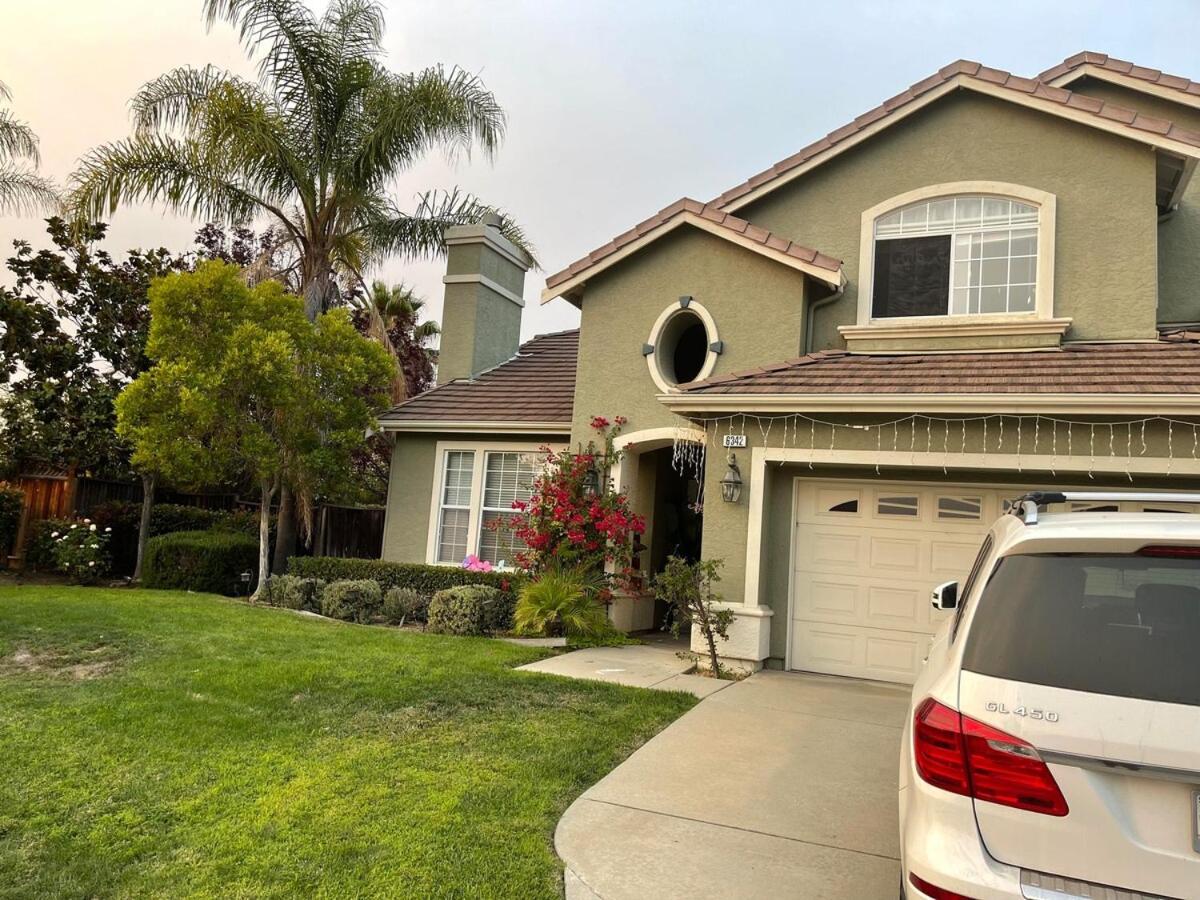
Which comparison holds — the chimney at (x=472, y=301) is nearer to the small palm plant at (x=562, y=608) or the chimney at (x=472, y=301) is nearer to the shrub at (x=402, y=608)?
the shrub at (x=402, y=608)

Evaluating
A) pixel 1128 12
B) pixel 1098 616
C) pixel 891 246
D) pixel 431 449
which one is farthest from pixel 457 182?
pixel 1098 616

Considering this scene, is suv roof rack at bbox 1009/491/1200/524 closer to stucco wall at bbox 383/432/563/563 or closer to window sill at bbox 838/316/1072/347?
window sill at bbox 838/316/1072/347

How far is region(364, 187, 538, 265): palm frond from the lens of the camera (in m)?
16.2

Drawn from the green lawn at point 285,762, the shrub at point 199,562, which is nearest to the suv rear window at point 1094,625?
the green lawn at point 285,762

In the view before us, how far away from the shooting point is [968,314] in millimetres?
9727

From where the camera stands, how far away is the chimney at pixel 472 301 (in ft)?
47.0

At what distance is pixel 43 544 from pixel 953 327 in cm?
1590

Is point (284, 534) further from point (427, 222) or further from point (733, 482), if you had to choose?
point (733, 482)

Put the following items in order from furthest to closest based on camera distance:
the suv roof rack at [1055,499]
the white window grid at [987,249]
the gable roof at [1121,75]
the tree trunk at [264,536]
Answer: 1. the tree trunk at [264,536]
2. the gable roof at [1121,75]
3. the white window grid at [987,249]
4. the suv roof rack at [1055,499]

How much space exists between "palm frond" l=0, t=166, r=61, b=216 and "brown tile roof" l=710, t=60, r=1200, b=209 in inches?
584

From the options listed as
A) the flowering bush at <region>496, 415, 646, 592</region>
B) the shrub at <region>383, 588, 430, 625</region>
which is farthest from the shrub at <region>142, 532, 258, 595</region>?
the flowering bush at <region>496, 415, 646, 592</region>

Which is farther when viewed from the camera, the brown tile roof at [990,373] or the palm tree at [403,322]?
the palm tree at [403,322]

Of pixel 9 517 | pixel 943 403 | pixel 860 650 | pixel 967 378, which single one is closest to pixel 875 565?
pixel 860 650

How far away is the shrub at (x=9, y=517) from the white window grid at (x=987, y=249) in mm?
16733
